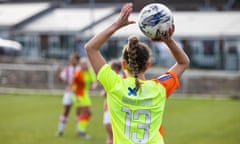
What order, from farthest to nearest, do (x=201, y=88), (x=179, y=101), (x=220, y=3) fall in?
(x=220, y=3) → (x=201, y=88) → (x=179, y=101)

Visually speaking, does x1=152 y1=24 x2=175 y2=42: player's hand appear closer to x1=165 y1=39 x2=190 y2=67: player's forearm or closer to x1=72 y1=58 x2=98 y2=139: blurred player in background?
x1=165 y1=39 x2=190 y2=67: player's forearm

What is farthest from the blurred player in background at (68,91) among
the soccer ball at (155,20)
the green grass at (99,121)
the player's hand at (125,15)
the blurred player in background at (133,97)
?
the player's hand at (125,15)

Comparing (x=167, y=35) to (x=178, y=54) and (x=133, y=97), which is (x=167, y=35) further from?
(x=133, y=97)

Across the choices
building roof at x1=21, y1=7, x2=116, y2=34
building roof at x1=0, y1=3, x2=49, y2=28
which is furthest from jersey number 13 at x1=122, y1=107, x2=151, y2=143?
building roof at x1=0, y1=3, x2=49, y2=28

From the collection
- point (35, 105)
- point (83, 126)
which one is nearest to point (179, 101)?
point (35, 105)

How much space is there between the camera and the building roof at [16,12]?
156 feet

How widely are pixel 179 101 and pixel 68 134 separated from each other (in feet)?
35.6

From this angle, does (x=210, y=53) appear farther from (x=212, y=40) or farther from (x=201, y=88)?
(x=201, y=88)

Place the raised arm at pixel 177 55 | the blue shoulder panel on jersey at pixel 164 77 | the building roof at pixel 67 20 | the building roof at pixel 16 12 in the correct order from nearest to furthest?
the raised arm at pixel 177 55 → the blue shoulder panel on jersey at pixel 164 77 → the building roof at pixel 67 20 → the building roof at pixel 16 12

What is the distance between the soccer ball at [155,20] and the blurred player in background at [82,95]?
9945 millimetres

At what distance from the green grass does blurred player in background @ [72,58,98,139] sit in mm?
371

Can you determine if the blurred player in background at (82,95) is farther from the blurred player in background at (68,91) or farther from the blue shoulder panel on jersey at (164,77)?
the blue shoulder panel on jersey at (164,77)

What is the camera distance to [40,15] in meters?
49.8

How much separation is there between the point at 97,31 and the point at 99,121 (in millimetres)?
25515
